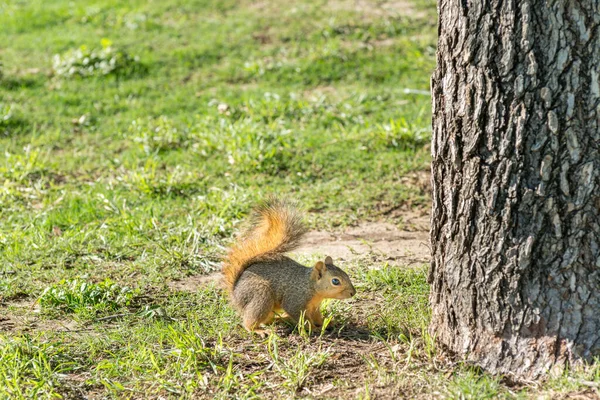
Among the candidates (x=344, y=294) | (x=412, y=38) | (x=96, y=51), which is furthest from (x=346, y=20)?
(x=344, y=294)

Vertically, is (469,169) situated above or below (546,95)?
below

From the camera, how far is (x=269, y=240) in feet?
14.2

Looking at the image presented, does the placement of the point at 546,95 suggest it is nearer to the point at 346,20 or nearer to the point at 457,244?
the point at 457,244

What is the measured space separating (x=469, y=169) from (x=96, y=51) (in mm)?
7095

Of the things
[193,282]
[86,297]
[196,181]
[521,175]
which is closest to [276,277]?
[193,282]

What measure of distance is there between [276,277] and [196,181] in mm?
2511

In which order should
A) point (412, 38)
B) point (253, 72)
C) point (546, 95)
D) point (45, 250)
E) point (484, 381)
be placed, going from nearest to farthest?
point (546, 95) < point (484, 381) < point (45, 250) < point (253, 72) < point (412, 38)

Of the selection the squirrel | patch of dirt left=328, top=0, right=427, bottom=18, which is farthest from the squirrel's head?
patch of dirt left=328, top=0, right=427, bottom=18

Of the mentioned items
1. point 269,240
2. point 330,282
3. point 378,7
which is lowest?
point 330,282

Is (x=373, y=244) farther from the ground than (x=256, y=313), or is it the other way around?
(x=256, y=313)

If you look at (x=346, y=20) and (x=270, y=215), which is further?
(x=346, y=20)

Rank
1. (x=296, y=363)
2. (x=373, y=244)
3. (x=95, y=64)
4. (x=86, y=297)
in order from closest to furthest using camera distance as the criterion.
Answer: (x=296, y=363) < (x=86, y=297) < (x=373, y=244) < (x=95, y=64)

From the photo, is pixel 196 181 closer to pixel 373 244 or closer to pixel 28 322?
pixel 373 244

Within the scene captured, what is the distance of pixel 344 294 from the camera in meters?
4.11
